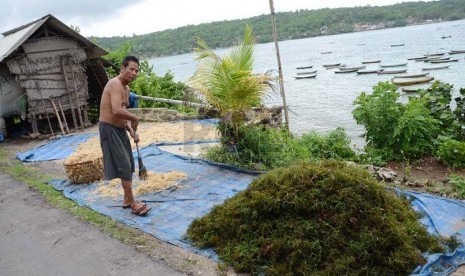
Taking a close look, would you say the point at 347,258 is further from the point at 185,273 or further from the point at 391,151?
the point at 391,151

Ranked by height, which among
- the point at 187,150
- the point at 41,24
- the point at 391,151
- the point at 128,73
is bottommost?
the point at 391,151

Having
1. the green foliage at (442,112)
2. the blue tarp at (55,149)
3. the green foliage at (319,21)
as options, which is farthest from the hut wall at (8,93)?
the green foliage at (319,21)

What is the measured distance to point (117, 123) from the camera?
15.1ft

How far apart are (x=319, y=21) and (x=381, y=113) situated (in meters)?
93.6

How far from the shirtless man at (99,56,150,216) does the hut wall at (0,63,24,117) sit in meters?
6.98

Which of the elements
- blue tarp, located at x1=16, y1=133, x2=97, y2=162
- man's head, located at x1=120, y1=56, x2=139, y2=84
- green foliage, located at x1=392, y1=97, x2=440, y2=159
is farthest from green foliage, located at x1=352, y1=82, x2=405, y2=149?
blue tarp, located at x1=16, y1=133, x2=97, y2=162

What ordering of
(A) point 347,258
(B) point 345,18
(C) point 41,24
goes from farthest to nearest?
(B) point 345,18
(C) point 41,24
(A) point 347,258

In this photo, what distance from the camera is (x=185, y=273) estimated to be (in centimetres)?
342

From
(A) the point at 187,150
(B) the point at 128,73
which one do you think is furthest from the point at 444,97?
(B) the point at 128,73

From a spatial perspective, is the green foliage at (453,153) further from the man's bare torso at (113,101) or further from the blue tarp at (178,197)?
the man's bare torso at (113,101)

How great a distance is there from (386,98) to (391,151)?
975 millimetres

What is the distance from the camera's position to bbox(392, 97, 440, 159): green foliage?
6957mm

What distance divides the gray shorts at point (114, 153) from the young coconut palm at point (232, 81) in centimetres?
204

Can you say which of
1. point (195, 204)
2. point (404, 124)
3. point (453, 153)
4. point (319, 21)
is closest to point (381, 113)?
point (404, 124)
